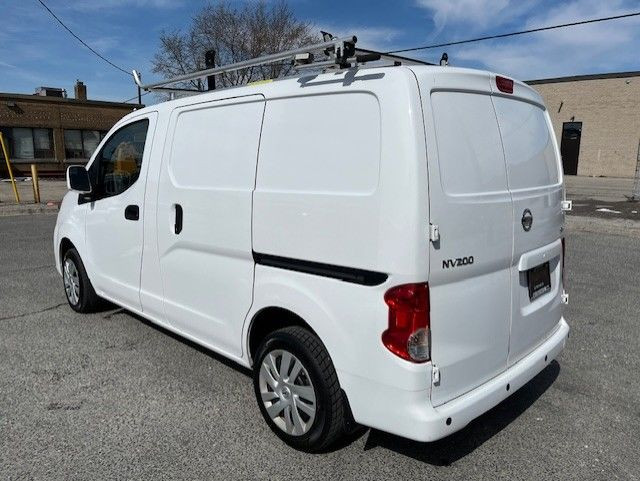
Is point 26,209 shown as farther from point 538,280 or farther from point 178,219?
point 538,280

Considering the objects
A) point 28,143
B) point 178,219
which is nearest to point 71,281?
point 178,219

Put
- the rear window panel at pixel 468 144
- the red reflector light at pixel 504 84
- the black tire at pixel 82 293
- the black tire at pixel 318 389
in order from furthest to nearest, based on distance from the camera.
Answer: the black tire at pixel 82 293, the red reflector light at pixel 504 84, the black tire at pixel 318 389, the rear window panel at pixel 468 144

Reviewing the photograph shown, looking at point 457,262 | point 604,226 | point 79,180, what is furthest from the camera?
point 604,226

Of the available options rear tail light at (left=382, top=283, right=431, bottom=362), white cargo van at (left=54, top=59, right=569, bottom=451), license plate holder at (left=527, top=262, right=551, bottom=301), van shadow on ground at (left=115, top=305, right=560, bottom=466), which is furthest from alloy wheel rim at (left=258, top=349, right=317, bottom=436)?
license plate holder at (left=527, top=262, right=551, bottom=301)

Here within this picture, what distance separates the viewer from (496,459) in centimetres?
288

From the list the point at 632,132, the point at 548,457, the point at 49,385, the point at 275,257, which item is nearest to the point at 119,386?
the point at 49,385

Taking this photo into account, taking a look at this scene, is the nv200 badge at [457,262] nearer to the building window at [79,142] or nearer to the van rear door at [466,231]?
the van rear door at [466,231]

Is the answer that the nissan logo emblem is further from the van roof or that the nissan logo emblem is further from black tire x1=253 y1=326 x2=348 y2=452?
black tire x1=253 y1=326 x2=348 y2=452

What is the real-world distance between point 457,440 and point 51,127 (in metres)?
33.5

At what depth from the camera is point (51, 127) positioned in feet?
102

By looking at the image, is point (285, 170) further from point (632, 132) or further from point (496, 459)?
point (632, 132)

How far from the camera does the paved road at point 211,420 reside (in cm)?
280


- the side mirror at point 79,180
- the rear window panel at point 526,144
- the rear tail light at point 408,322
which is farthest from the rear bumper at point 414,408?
the side mirror at point 79,180

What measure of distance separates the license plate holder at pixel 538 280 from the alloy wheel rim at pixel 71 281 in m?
4.23
